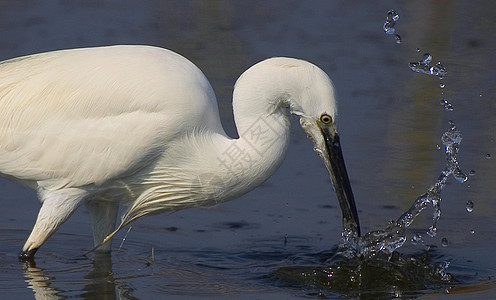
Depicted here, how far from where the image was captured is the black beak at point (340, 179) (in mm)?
6516

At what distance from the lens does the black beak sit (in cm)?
652

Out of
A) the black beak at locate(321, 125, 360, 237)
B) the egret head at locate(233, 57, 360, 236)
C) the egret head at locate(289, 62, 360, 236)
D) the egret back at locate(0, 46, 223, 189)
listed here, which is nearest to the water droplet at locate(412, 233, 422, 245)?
the black beak at locate(321, 125, 360, 237)

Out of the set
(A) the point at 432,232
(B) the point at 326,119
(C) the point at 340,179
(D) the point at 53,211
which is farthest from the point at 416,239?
(D) the point at 53,211

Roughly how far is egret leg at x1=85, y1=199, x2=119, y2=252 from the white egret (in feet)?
0.71

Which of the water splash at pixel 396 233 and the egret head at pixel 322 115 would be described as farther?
the water splash at pixel 396 233

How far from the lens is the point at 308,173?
8.50 meters

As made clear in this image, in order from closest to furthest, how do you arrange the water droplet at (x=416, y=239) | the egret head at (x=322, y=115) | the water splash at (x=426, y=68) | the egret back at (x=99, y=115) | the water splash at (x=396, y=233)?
the egret head at (x=322, y=115)
the egret back at (x=99, y=115)
the water splash at (x=396, y=233)
the water droplet at (x=416, y=239)
the water splash at (x=426, y=68)

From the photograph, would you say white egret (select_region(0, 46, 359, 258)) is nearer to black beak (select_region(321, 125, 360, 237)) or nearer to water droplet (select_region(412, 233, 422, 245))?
black beak (select_region(321, 125, 360, 237))

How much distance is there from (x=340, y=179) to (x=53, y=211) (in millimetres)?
1695

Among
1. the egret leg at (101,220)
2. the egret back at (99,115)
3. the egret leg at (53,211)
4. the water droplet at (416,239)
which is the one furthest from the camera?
the water droplet at (416,239)

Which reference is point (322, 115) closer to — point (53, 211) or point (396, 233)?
point (396, 233)

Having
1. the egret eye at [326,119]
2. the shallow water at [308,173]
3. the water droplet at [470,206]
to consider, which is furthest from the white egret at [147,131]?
the water droplet at [470,206]

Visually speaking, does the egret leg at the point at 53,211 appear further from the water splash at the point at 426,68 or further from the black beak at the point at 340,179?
the water splash at the point at 426,68

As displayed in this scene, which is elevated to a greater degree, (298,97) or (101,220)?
(298,97)
